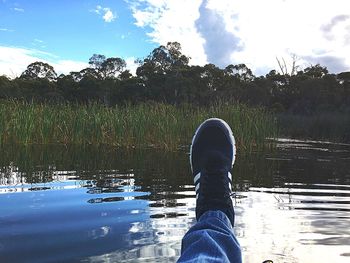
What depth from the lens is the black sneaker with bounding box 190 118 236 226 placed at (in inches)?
86.7

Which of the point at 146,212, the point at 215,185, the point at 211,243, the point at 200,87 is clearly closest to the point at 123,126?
the point at 146,212

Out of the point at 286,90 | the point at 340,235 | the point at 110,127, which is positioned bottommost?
the point at 340,235

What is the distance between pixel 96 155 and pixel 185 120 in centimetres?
266

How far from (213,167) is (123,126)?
6.27m

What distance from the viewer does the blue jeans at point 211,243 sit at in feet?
4.81

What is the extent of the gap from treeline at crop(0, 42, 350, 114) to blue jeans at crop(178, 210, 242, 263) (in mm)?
24336

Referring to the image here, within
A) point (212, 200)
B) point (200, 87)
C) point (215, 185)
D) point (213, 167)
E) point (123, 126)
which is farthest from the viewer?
point (200, 87)

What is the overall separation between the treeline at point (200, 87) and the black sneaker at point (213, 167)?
23007mm

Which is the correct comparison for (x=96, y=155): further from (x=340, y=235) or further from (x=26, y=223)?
(x=340, y=235)

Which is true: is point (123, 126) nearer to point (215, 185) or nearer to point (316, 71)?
point (215, 185)

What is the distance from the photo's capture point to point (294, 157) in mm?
7785

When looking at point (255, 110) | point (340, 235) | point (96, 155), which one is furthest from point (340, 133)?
point (340, 235)

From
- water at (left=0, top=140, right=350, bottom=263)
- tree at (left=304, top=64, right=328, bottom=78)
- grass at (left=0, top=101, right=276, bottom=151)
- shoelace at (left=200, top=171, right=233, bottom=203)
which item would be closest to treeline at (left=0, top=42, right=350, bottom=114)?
tree at (left=304, top=64, right=328, bottom=78)

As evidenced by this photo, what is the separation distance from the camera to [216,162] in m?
2.72
